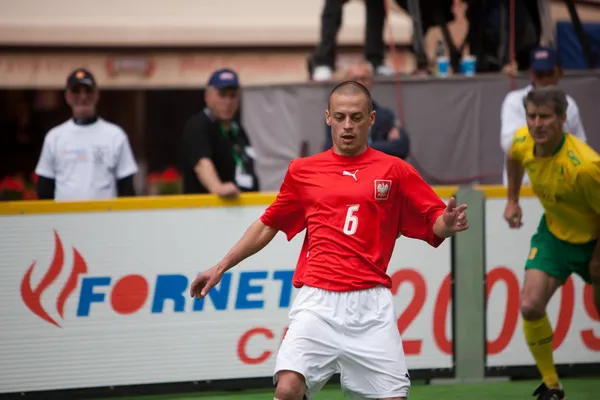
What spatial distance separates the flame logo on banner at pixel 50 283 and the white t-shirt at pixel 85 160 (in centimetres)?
87

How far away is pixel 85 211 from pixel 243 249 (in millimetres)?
2386

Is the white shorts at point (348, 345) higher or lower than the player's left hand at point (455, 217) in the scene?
lower

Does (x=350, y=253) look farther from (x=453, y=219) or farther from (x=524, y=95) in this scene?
(x=524, y=95)

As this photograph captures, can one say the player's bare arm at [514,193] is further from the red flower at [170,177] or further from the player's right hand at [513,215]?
the red flower at [170,177]

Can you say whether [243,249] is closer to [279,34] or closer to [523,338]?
[523,338]

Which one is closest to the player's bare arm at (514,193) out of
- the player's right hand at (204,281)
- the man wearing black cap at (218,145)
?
the man wearing black cap at (218,145)

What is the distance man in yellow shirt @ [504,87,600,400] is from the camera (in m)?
7.67

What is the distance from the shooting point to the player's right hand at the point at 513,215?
27.0 feet

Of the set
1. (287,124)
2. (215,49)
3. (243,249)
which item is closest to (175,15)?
(215,49)

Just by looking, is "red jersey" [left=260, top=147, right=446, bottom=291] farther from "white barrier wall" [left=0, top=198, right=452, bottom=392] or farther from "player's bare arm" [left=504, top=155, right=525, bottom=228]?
"white barrier wall" [left=0, top=198, right=452, bottom=392]

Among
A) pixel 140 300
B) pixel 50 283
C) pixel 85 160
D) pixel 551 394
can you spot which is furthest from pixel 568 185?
pixel 85 160

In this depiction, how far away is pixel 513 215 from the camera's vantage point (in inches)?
325

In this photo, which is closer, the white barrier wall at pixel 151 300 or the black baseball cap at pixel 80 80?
the white barrier wall at pixel 151 300

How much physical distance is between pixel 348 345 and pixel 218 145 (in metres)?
3.52
